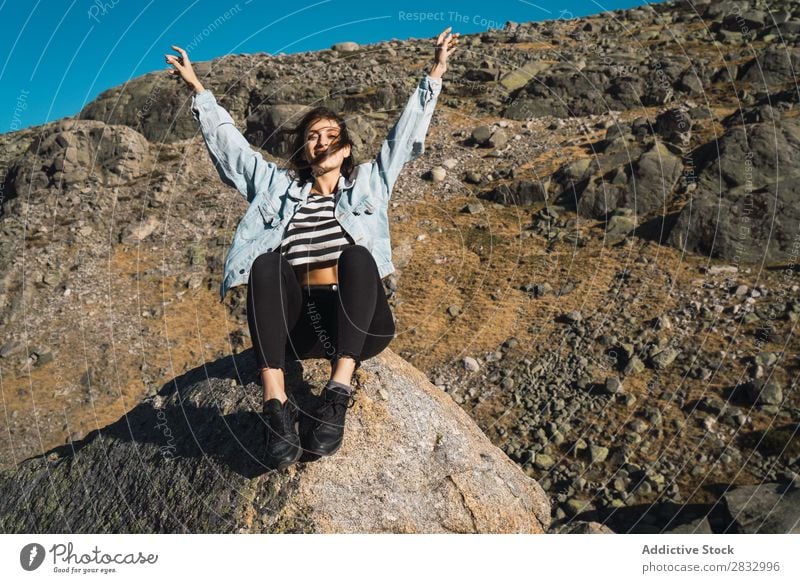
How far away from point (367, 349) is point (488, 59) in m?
22.9

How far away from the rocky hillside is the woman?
3972 mm

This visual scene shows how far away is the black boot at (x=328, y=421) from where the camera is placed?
13.8 ft

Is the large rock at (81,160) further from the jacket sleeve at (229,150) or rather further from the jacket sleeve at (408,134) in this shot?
the jacket sleeve at (408,134)

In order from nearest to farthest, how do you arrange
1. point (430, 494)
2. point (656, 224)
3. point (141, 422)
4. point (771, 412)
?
point (430, 494) → point (141, 422) → point (771, 412) → point (656, 224)

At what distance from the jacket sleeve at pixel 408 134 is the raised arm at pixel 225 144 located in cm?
70

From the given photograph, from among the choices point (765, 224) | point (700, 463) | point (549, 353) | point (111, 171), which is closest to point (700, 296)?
point (765, 224)

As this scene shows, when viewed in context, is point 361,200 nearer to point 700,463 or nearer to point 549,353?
point 700,463

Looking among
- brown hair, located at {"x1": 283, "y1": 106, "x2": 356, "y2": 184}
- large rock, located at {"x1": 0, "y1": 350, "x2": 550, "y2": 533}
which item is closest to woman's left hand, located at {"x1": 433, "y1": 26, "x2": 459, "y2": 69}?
brown hair, located at {"x1": 283, "y1": 106, "x2": 356, "y2": 184}

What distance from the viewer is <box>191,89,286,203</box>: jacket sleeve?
4.86m

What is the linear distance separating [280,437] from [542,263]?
32.5 feet

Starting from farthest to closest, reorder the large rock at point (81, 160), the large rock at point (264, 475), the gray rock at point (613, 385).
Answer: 1. the large rock at point (81, 160)
2. the gray rock at point (613, 385)
3. the large rock at point (264, 475)

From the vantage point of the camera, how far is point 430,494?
15.5 feet

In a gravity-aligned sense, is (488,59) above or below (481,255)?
above

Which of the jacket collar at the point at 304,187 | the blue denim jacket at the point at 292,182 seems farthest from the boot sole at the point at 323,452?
the jacket collar at the point at 304,187
